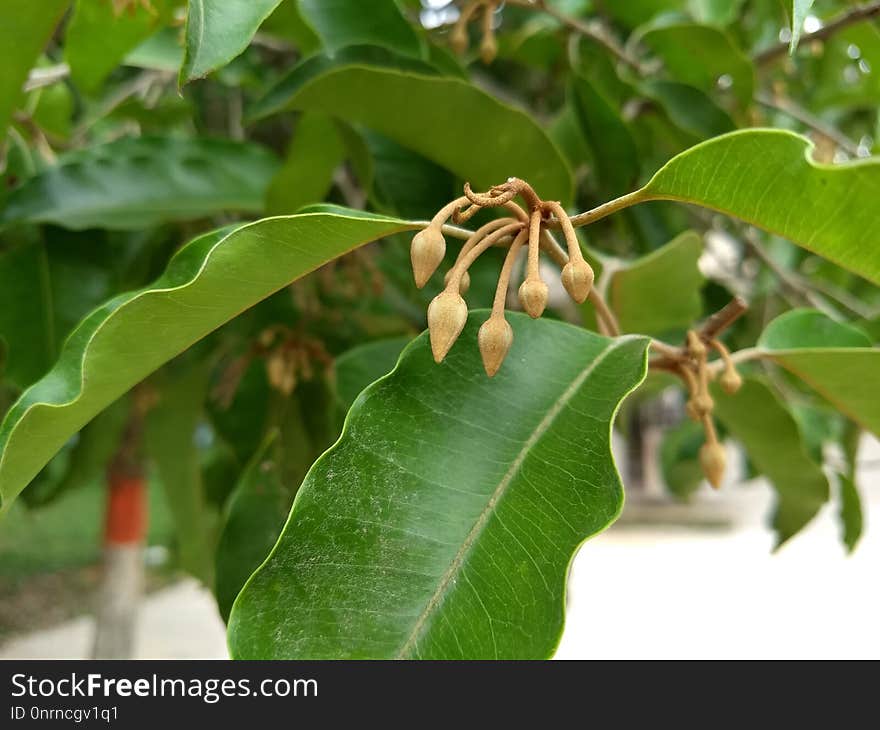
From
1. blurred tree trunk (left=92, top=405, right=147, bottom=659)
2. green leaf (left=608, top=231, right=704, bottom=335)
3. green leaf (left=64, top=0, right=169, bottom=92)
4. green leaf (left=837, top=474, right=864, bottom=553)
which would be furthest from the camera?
blurred tree trunk (left=92, top=405, right=147, bottom=659)

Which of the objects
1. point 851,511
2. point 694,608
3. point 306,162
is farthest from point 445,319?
point 694,608

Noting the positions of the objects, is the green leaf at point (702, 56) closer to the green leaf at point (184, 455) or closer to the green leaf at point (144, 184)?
the green leaf at point (144, 184)

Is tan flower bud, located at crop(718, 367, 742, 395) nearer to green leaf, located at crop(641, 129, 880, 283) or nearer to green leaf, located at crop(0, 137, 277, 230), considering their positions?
green leaf, located at crop(641, 129, 880, 283)

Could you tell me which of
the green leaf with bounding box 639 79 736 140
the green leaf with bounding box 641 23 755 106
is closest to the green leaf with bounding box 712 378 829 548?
the green leaf with bounding box 639 79 736 140

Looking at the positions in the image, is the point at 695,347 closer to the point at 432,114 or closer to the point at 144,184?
the point at 432,114

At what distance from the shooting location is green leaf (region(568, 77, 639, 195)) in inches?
38.5

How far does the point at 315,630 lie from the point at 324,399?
69 centimetres

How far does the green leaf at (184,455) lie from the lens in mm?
1391

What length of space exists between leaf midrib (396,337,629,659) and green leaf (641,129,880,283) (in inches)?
4.9

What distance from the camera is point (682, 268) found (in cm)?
91

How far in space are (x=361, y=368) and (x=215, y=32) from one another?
0.37 metres
